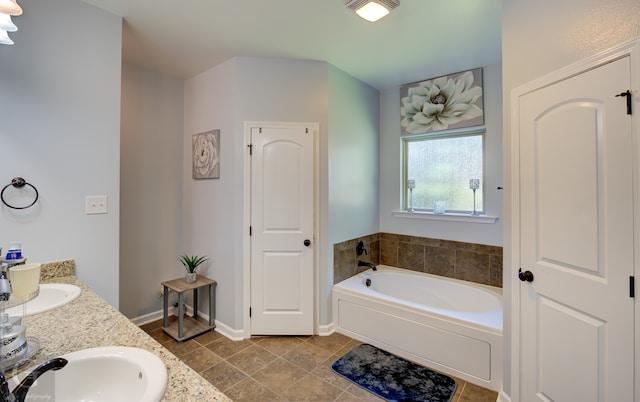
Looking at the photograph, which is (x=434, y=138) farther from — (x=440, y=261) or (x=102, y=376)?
(x=102, y=376)

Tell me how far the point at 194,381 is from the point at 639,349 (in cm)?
165

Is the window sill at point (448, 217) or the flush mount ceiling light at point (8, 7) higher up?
the flush mount ceiling light at point (8, 7)

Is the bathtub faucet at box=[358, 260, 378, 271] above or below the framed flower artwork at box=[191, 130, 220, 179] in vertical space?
below

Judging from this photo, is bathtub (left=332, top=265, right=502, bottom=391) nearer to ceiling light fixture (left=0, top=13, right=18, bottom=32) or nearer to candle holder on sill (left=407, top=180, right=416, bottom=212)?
candle holder on sill (left=407, top=180, right=416, bottom=212)

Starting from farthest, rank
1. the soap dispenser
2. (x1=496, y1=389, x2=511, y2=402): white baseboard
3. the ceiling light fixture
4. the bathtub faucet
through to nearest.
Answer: the bathtub faucet
(x1=496, y1=389, x2=511, y2=402): white baseboard
the ceiling light fixture
the soap dispenser

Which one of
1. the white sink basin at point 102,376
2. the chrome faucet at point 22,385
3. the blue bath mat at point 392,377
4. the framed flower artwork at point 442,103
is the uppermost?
the framed flower artwork at point 442,103

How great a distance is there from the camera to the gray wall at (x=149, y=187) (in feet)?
9.05

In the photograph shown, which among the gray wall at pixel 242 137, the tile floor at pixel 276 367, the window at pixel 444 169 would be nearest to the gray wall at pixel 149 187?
the gray wall at pixel 242 137

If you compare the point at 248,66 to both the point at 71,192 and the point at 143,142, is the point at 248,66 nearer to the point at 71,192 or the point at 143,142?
the point at 143,142

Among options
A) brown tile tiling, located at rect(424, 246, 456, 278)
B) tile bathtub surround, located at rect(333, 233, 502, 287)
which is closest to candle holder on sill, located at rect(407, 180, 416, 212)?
tile bathtub surround, located at rect(333, 233, 502, 287)

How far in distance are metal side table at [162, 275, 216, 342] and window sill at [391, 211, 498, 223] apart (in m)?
2.19

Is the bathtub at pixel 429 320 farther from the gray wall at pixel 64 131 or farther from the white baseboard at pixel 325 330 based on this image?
the gray wall at pixel 64 131

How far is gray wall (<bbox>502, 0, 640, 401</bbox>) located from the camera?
1236 mm

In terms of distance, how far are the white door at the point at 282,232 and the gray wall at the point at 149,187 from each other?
41.8 inches
